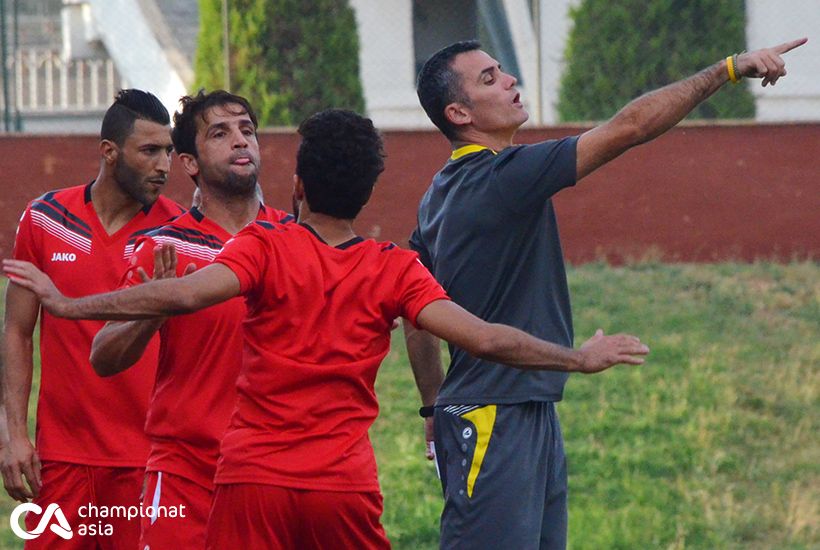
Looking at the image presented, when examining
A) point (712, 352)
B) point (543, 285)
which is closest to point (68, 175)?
point (712, 352)

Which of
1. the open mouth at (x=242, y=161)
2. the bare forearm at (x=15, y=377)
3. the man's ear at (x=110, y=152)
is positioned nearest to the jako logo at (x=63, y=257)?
the bare forearm at (x=15, y=377)

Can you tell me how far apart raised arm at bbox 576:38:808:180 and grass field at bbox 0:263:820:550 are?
393 centimetres

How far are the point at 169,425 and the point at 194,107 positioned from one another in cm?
113

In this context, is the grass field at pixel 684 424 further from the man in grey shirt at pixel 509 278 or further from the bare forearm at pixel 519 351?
the bare forearm at pixel 519 351

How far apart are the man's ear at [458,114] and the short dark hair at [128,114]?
1240 mm

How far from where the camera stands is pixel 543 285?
470 centimetres

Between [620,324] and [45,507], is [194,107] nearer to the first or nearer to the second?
[45,507]

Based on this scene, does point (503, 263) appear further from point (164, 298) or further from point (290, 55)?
point (290, 55)

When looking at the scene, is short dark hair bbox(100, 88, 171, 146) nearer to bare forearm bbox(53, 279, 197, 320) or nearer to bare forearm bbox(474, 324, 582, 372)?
bare forearm bbox(53, 279, 197, 320)

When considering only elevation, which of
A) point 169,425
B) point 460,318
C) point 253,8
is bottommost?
point 169,425

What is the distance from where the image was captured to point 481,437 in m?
4.61

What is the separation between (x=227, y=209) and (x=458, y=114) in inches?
34.0

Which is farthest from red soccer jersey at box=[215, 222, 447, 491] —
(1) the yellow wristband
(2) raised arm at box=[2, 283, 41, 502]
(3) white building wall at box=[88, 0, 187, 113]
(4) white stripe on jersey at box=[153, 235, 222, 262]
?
(3) white building wall at box=[88, 0, 187, 113]

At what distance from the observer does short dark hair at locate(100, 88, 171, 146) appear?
5.49m
